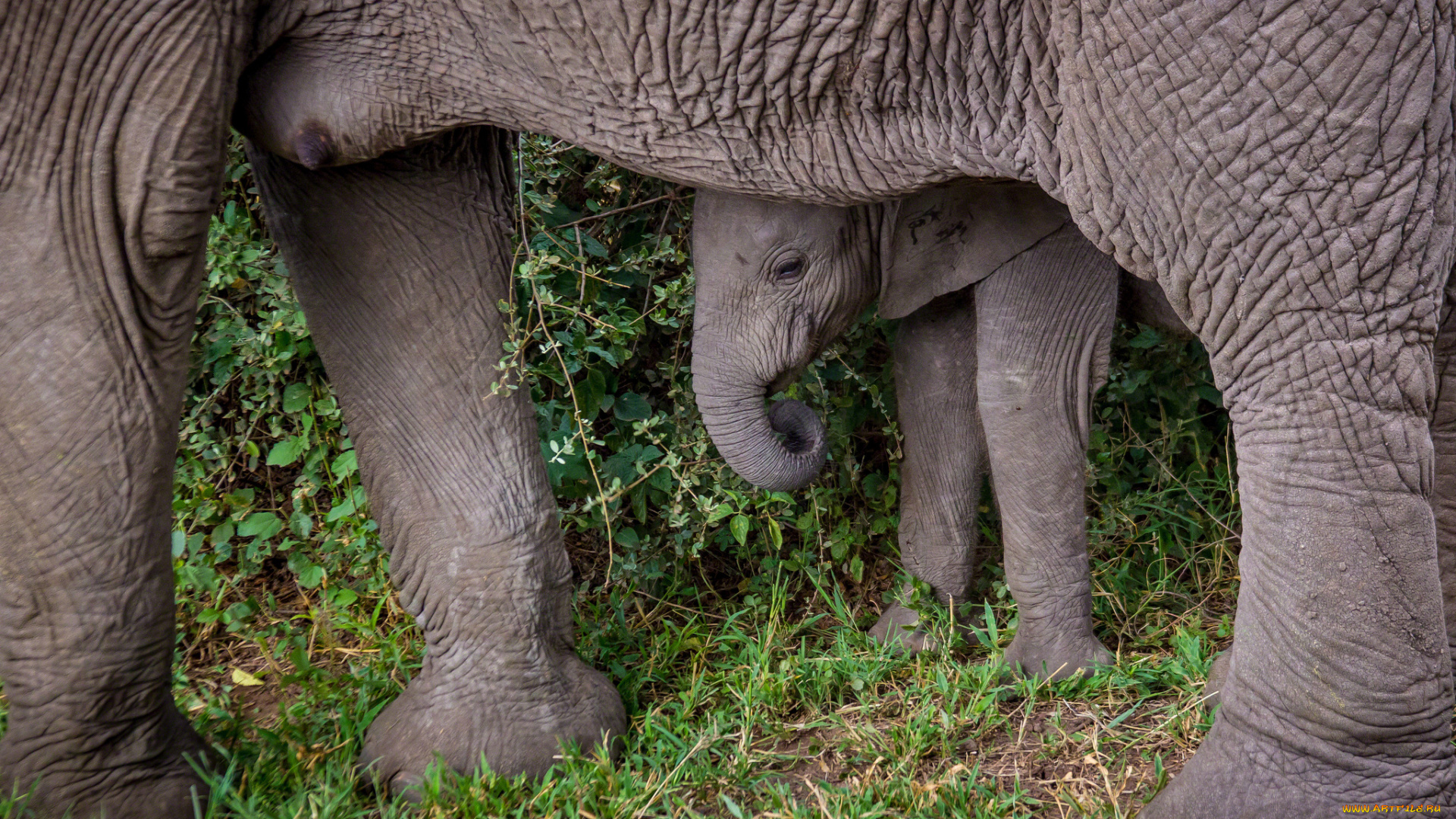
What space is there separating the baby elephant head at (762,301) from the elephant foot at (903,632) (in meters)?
0.51

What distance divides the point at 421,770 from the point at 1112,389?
217cm

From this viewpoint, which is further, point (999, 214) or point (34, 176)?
point (999, 214)

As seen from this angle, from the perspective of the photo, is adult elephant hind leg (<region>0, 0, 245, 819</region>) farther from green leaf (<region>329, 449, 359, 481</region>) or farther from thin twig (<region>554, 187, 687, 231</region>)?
thin twig (<region>554, 187, 687, 231</region>)

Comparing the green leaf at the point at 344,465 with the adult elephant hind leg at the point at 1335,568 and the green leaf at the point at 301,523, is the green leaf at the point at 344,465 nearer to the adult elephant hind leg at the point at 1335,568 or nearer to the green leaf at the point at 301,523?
the green leaf at the point at 301,523

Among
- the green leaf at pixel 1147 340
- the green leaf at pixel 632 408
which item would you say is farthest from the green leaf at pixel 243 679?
the green leaf at pixel 1147 340

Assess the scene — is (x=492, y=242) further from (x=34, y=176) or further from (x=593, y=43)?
(x=34, y=176)

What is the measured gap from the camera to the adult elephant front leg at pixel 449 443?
2.74 meters

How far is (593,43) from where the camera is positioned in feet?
7.27

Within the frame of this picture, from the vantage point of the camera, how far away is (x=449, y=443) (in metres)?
2.80

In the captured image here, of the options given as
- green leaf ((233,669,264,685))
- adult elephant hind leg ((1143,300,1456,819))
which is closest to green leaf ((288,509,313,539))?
green leaf ((233,669,264,685))

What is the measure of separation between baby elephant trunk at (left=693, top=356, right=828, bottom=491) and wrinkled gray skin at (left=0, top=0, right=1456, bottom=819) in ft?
2.42

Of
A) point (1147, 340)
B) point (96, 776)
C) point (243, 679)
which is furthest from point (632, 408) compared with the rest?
point (96, 776)

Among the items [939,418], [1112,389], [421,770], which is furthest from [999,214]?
[421,770]

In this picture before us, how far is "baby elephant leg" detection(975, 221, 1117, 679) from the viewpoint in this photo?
308 centimetres
